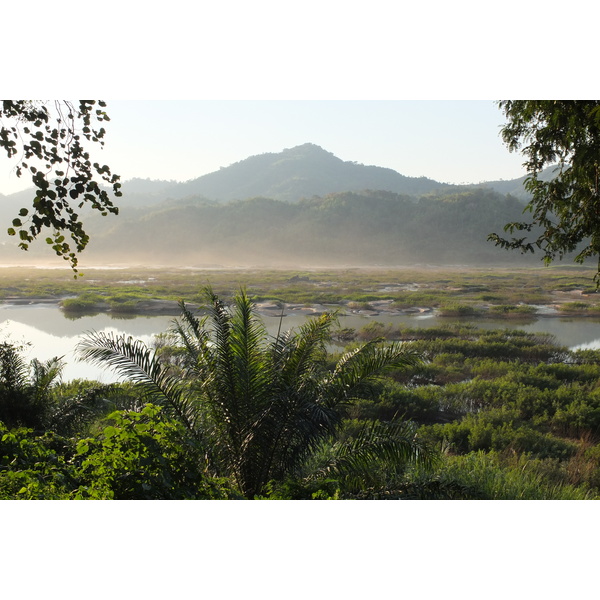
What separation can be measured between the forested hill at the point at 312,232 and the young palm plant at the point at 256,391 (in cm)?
413

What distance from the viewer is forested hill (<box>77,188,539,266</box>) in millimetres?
8312

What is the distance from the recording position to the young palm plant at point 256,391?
3.96 meters

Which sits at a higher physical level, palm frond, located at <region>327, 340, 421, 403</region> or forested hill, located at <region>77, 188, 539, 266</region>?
forested hill, located at <region>77, 188, 539, 266</region>

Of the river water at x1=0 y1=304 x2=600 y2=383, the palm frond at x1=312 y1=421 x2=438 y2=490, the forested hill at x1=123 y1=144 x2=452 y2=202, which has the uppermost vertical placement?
the forested hill at x1=123 y1=144 x2=452 y2=202

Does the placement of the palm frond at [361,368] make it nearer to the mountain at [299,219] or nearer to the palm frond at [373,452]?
the palm frond at [373,452]

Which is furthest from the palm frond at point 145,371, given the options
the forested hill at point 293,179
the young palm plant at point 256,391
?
the forested hill at point 293,179

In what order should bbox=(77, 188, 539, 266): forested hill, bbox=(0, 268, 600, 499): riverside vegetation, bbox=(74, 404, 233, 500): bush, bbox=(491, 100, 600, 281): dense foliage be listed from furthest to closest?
bbox=(77, 188, 539, 266): forested hill, bbox=(491, 100, 600, 281): dense foliage, bbox=(0, 268, 600, 499): riverside vegetation, bbox=(74, 404, 233, 500): bush

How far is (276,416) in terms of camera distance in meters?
3.96

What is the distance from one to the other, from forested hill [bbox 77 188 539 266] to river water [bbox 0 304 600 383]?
1.04m

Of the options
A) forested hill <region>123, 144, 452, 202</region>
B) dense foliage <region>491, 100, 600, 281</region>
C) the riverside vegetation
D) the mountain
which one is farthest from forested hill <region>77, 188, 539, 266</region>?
dense foliage <region>491, 100, 600, 281</region>

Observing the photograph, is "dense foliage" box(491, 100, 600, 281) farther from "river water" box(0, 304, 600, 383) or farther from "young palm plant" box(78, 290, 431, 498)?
"river water" box(0, 304, 600, 383)
